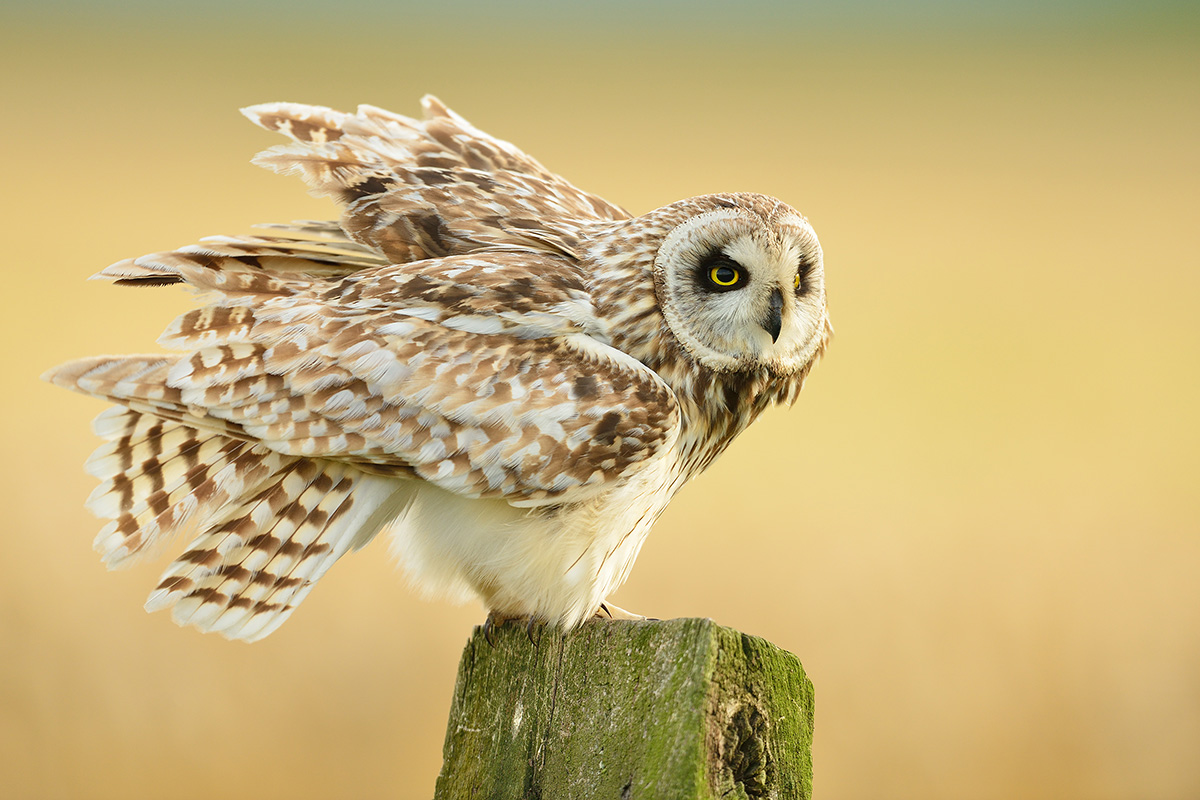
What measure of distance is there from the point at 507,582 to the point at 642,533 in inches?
15.3

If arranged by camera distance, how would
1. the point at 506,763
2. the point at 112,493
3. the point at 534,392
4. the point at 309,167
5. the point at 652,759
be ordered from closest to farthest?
the point at 652,759, the point at 506,763, the point at 534,392, the point at 112,493, the point at 309,167

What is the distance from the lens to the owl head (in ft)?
7.66

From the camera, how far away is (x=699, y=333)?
96.7 inches

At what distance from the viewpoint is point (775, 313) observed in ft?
7.75

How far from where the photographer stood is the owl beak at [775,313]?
2.36 metres

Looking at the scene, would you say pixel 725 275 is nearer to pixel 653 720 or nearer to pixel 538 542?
pixel 538 542

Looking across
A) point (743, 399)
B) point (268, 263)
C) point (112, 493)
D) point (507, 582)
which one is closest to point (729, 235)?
point (743, 399)

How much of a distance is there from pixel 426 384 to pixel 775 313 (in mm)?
804

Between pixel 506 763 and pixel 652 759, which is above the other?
pixel 652 759

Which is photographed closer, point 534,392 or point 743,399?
point 534,392

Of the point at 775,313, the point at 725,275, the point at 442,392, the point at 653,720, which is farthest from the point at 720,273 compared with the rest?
the point at 653,720

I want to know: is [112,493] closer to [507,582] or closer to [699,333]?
[507,582]

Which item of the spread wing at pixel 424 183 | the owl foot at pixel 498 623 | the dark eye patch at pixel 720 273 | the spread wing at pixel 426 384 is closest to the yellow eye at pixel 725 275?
the dark eye patch at pixel 720 273

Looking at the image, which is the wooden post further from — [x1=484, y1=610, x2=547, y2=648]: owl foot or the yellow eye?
the yellow eye
